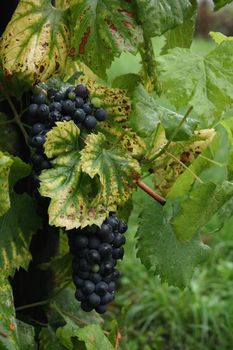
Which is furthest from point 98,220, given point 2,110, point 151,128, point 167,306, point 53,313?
point 167,306

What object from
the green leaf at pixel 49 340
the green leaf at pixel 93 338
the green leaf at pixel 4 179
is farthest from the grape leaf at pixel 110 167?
the green leaf at pixel 49 340

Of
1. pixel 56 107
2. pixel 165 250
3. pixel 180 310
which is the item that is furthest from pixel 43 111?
pixel 180 310

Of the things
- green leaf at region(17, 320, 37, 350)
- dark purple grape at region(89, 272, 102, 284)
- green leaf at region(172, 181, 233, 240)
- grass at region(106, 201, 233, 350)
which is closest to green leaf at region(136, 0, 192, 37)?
green leaf at region(172, 181, 233, 240)

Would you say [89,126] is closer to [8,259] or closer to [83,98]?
[83,98]

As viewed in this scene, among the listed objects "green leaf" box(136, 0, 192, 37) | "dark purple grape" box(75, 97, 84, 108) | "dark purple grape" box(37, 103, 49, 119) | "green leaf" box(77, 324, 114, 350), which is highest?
"green leaf" box(136, 0, 192, 37)

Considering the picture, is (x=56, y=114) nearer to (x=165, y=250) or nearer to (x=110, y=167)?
(x=110, y=167)

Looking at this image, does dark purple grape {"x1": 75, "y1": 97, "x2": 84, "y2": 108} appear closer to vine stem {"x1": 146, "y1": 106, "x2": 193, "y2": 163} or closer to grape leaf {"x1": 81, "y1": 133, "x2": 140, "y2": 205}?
grape leaf {"x1": 81, "y1": 133, "x2": 140, "y2": 205}
